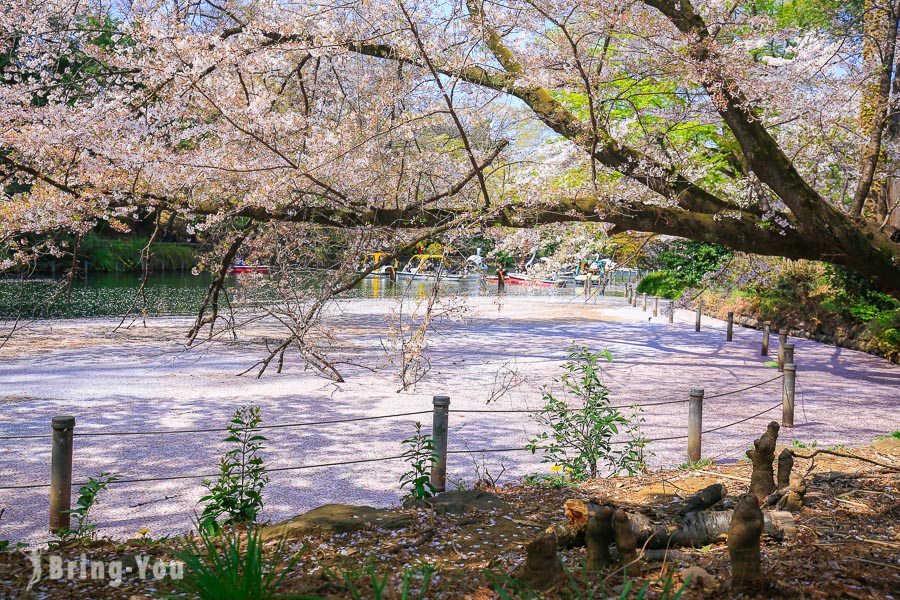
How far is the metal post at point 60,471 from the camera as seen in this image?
15.7ft

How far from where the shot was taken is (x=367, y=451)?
287 inches

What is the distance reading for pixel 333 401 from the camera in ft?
32.0

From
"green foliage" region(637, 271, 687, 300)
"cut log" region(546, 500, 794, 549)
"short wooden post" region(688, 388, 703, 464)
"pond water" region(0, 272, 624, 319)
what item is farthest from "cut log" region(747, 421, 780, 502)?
"green foliage" region(637, 271, 687, 300)

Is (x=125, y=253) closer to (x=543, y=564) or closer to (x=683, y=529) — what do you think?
(x=683, y=529)

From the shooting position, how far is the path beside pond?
6.17 metres

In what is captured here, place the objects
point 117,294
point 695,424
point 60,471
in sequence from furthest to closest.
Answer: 1. point 117,294
2. point 695,424
3. point 60,471

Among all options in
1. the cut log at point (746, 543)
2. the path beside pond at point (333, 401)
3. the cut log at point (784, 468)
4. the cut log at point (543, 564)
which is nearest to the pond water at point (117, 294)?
the path beside pond at point (333, 401)

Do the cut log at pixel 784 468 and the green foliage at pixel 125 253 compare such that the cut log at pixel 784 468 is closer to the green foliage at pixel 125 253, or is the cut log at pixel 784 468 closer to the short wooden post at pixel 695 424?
the short wooden post at pixel 695 424

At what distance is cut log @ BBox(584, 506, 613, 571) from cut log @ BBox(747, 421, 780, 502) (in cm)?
139

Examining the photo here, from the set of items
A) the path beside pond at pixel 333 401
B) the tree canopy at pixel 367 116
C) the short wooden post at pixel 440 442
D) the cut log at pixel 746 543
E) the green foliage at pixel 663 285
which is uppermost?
the tree canopy at pixel 367 116

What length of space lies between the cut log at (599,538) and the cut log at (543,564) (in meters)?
0.33

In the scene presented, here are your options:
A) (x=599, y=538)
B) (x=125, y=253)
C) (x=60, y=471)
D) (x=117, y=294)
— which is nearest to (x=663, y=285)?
(x=117, y=294)

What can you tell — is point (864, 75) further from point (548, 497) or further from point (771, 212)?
point (548, 497)

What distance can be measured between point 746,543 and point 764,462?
161 centimetres
